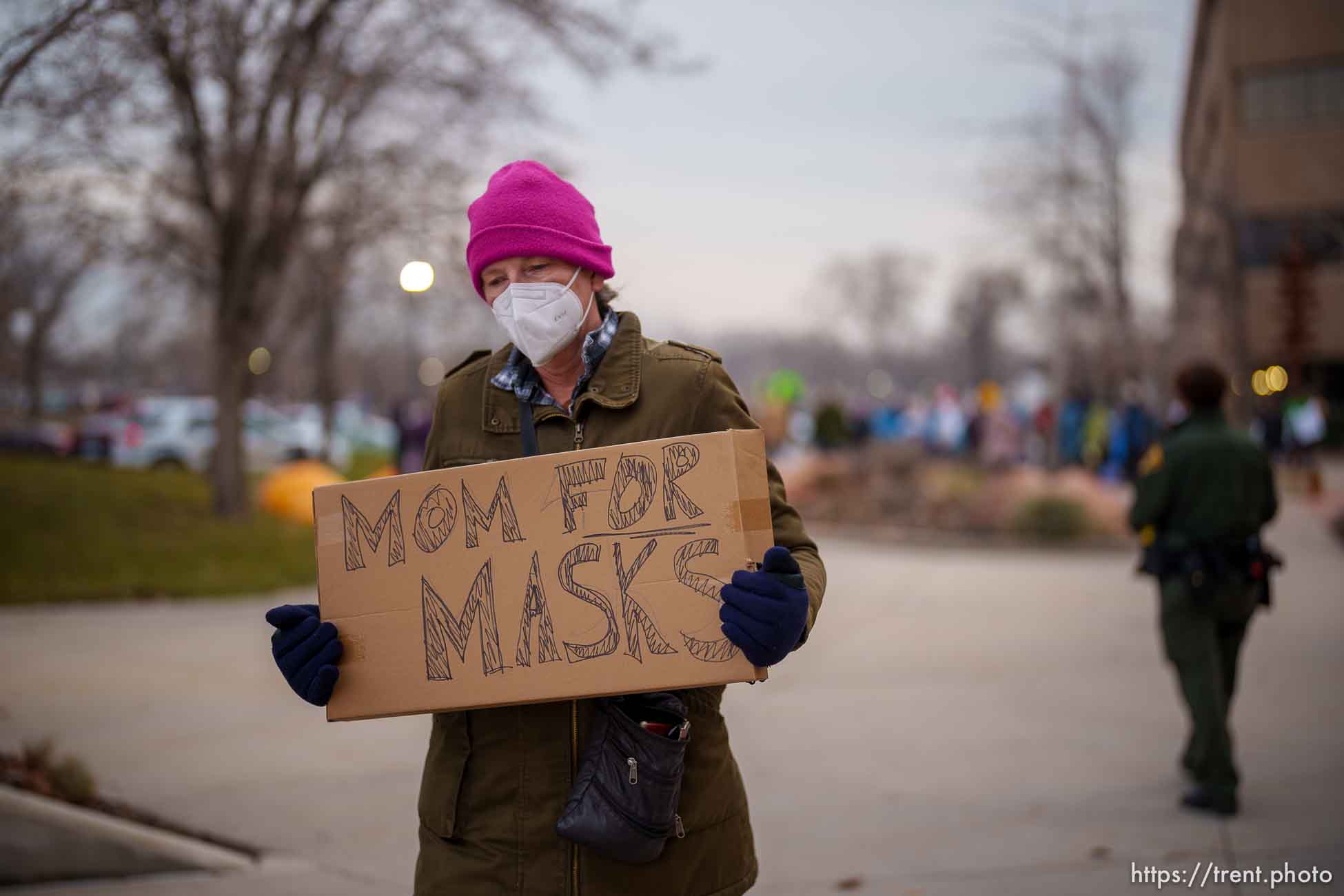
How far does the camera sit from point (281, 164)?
1438 centimetres

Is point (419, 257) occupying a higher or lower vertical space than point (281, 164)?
lower

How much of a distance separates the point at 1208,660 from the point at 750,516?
392 centimetres

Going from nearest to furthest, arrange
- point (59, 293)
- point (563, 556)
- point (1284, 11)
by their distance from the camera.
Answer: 1. point (563, 556)
2. point (59, 293)
3. point (1284, 11)

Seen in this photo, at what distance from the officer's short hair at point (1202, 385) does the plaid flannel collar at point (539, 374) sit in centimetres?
408

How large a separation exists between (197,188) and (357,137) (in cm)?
200

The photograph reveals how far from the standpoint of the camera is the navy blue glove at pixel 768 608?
7.14 feet

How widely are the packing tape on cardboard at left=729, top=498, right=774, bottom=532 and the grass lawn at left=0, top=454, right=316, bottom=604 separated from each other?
10.1 m

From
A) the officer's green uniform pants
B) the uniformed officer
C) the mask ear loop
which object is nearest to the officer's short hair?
the uniformed officer

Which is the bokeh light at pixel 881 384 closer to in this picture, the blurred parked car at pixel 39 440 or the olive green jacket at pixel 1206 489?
the blurred parked car at pixel 39 440

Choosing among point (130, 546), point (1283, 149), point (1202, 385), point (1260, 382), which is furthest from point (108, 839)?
point (1283, 149)

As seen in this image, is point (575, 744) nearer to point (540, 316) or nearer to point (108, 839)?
point (540, 316)

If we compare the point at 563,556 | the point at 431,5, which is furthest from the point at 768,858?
the point at 431,5

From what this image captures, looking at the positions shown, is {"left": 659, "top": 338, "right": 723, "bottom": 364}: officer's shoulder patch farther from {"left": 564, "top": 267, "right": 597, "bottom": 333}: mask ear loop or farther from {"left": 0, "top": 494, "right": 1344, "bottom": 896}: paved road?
{"left": 0, "top": 494, "right": 1344, "bottom": 896}: paved road

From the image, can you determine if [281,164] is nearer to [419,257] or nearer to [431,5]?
[419,257]
